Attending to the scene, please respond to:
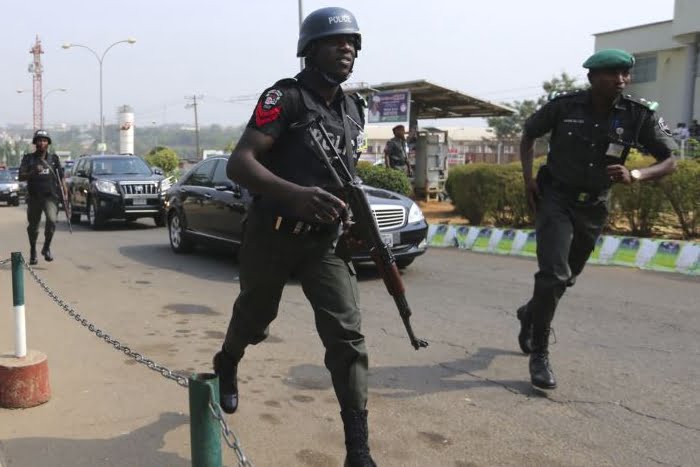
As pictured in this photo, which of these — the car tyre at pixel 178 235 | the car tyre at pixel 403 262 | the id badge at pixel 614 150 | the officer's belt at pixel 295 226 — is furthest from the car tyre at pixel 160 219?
the officer's belt at pixel 295 226

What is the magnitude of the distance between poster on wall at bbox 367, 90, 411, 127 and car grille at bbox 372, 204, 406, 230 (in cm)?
995

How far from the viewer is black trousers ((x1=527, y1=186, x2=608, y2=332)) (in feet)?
13.6

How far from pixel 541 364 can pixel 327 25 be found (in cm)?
244

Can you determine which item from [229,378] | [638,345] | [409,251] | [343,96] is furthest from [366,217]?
[409,251]

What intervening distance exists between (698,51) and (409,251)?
82.4 feet

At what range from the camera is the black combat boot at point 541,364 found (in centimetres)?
417

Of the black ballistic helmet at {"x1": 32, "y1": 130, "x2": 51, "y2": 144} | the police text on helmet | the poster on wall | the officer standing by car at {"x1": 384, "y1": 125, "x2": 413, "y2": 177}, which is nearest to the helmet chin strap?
the police text on helmet

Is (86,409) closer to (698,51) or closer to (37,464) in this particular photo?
(37,464)

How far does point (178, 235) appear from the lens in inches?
420

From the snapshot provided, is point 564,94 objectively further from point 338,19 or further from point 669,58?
point 669,58

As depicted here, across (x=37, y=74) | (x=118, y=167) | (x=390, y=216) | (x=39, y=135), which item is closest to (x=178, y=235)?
(x=39, y=135)

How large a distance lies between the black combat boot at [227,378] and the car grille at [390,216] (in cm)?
447

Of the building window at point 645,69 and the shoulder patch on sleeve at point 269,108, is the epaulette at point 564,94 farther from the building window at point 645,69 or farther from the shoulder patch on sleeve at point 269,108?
the building window at point 645,69

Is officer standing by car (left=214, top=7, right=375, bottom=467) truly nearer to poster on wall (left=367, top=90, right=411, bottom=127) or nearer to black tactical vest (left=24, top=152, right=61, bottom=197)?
black tactical vest (left=24, top=152, right=61, bottom=197)
